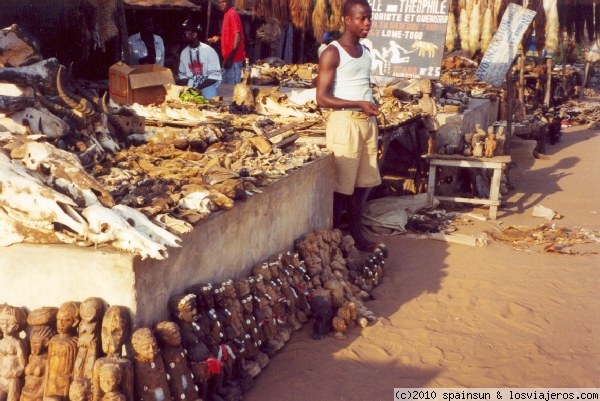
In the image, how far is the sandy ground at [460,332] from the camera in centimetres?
411

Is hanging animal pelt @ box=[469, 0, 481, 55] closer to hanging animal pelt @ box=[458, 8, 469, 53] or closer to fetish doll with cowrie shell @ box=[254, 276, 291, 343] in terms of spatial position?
hanging animal pelt @ box=[458, 8, 469, 53]

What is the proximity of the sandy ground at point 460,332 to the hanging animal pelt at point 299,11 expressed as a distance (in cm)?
569

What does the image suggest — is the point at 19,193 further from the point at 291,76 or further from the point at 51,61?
the point at 291,76

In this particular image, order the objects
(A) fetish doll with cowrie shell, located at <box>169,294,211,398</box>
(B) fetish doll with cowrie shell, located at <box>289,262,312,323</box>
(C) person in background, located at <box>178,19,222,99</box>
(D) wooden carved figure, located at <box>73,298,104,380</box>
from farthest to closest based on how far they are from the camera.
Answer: (C) person in background, located at <box>178,19,222,99</box> → (B) fetish doll with cowrie shell, located at <box>289,262,312,323</box> → (A) fetish doll with cowrie shell, located at <box>169,294,211,398</box> → (D) wooden carved figure, located at <box>73,298,104,380</box>

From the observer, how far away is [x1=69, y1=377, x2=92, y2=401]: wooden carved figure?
127 inches

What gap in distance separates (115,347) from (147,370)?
19 centimetres

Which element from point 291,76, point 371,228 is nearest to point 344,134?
point 371,228

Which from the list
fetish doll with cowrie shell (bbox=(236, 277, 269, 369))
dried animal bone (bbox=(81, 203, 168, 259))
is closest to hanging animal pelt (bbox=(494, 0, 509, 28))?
fetish doll with cowrie shell (bbox=(236, 277, 269, 369))

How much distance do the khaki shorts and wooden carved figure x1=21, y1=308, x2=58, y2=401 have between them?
10.1 feet

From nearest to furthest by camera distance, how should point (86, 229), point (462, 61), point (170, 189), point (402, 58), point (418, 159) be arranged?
point (86, 229), point (170, 189), point (418, 159), point (402, 58), point (462, 61)

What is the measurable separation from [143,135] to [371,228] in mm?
2530

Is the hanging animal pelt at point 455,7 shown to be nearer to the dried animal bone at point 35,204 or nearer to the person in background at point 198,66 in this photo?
the person in background at point 198,66

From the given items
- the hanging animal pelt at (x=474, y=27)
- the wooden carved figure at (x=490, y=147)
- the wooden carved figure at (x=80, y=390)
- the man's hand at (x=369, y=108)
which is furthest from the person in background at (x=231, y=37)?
the wooden carved figure at (x=80, y=390)

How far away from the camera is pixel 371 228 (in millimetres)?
7254
